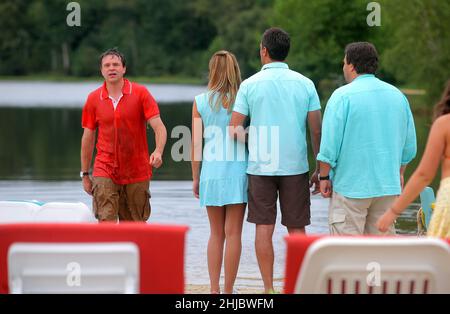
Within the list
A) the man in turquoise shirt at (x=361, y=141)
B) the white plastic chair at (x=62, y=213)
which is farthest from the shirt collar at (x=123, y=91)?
the white plastic chair at (x=62, y=213)

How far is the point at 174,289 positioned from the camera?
194 inches

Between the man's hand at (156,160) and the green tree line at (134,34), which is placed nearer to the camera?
the man's hand at (156,160)

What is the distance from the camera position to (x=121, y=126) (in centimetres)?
803

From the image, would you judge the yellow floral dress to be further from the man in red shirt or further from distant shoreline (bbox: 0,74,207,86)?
distant shoreline (bbox: 0,74,207,86)

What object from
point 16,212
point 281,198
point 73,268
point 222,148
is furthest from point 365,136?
point 73,268

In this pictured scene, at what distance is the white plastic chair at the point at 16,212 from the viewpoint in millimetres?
6074

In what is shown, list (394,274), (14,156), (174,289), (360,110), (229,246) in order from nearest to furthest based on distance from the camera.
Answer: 1. (394,274)
2. (174,289)
3. (360,110)
4. (229,246)
5. (14,156)

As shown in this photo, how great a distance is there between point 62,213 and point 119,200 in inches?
84.6

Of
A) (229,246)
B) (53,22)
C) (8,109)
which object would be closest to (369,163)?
(229,246)

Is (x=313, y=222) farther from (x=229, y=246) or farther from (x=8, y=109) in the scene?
(x=8, y=109)

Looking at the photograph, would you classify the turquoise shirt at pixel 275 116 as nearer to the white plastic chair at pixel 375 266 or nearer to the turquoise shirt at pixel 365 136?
the turquoise shirt at pixel 365 136

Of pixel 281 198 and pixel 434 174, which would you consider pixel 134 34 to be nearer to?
pixel 281 198

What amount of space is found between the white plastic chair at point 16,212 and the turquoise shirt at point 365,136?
2.04 meters
